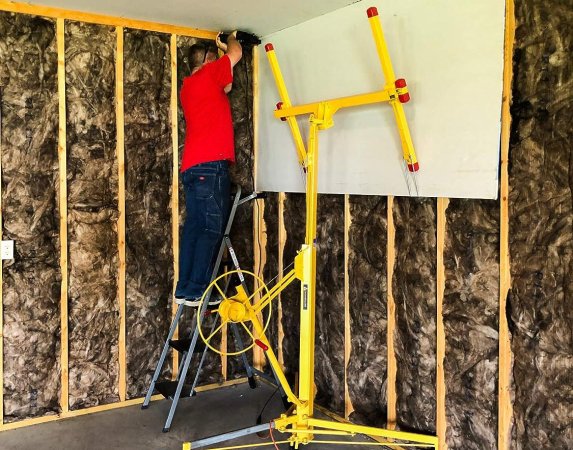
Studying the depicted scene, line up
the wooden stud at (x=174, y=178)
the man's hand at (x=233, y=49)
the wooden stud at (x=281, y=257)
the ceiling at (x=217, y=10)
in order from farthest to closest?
the wooden stud at (x=281, y=257) → the wooden stud at (x=174, y=178) → the man's hand at (x=233, y=49) → the ceiling at (x=217, y=10)

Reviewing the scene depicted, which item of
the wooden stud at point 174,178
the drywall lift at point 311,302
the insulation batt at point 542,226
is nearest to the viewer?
the insulation batt at point 542,226

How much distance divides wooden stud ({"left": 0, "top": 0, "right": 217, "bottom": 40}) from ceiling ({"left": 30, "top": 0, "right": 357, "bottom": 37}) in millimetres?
48

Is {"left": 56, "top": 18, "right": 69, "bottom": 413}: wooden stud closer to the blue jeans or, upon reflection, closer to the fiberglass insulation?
the blue jeans

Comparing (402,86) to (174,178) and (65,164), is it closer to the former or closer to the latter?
(174,178)

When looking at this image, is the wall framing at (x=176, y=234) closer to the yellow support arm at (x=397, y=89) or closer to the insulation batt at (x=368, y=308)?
the insulation batt at (x=368, y=308)

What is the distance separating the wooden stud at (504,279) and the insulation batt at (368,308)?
0.72 m

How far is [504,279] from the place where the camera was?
253 cm

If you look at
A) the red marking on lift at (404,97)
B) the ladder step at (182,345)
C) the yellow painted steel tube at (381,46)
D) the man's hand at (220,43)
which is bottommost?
the ladder step at (182,345)

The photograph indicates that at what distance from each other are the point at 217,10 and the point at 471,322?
225 centimetres

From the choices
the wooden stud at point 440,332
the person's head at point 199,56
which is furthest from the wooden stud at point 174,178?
the wooden stud at point 440,332

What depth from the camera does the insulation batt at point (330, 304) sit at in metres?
3.45

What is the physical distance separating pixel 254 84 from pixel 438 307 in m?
2.12

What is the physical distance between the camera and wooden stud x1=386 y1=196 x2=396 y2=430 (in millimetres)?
3074

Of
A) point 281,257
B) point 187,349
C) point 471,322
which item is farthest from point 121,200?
point 471,322
